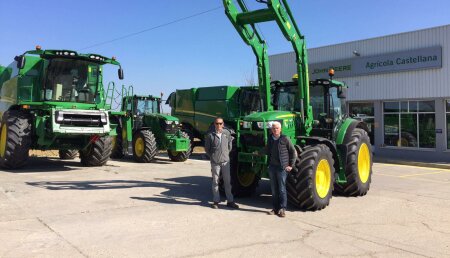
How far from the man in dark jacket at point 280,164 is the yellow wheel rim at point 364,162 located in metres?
3.03

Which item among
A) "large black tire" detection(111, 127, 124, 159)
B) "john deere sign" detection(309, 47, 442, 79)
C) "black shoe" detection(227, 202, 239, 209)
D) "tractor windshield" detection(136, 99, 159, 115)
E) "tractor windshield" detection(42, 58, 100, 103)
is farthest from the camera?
"john deere sign" detection(309, 47, 442, 79)

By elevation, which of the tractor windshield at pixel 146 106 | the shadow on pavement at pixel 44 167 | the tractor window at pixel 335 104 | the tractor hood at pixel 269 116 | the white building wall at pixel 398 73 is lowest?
the shadow on pavement at pixel 44 167

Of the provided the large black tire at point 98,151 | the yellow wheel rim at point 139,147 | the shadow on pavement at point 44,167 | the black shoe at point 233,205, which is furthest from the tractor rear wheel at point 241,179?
the yellow wheel rim at point 139,147

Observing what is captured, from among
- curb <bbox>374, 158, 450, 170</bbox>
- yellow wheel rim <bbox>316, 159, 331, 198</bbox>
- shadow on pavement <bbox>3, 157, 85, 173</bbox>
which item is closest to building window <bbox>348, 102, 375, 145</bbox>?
curb <bbox>374, 158, 450, 170</bbox>

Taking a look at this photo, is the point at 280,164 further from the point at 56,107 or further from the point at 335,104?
the point at 56,107

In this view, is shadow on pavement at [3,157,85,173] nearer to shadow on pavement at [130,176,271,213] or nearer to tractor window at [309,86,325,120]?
shadow on pavement at [130,176,271,213]

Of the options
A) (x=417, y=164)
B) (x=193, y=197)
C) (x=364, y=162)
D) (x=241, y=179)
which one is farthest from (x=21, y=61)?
(x=417, y=164)

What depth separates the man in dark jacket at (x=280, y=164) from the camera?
7.18m

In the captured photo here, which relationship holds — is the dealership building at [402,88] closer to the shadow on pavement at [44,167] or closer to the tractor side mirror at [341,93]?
the tractor side mirror at [341,93]

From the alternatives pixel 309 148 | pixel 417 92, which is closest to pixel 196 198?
pixel 309 148

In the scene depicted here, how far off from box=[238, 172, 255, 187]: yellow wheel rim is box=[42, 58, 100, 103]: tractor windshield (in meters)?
6.29

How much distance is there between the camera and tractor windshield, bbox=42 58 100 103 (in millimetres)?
12367

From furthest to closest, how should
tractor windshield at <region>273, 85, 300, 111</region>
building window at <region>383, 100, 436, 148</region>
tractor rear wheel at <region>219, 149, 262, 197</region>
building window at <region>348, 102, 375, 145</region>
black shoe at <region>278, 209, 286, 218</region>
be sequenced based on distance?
building window at <region>348, 102, 375, 145</region>, building window at <region>383, 100, 436, 148</region>, tractor windshield at <region>273, 85, 300, 111</region>, tractor rear wheel at <region>219, 149, 262, 197</region>, black shoe at <region>278, 209, 286, 218</region>

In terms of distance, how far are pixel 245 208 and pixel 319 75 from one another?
1806 centimetres
